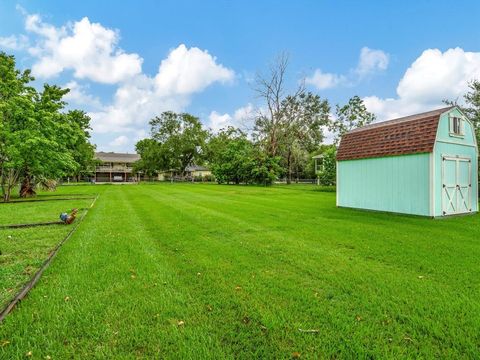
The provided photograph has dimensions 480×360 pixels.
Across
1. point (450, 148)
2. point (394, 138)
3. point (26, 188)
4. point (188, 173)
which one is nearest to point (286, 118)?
point (394, 138)

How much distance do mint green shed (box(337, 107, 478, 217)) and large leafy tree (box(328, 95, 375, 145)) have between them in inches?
824

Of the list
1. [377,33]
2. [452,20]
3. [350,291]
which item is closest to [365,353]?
[350,291]

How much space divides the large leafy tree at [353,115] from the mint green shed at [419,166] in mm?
20918

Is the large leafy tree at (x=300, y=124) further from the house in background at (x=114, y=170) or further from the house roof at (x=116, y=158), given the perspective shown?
the house roof at (x=116, y=158)

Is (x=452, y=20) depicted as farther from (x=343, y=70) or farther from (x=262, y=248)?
(x=262, y=248)

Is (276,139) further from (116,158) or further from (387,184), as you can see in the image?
(116,158)

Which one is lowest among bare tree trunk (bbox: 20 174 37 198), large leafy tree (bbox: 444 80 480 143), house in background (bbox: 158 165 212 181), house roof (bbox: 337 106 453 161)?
bare tree trunk (bbox: 20 174 37 198)

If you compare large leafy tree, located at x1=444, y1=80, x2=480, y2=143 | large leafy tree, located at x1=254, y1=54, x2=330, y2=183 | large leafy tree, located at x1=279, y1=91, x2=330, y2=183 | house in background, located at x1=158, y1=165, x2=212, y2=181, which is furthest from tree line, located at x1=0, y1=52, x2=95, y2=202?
house in background, located at x1=158, y1=165, x2=212, y2=181

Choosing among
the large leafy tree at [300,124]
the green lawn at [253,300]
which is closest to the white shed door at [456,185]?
the green lawn at [253,300]

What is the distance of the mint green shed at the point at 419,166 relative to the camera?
10000 millimetres

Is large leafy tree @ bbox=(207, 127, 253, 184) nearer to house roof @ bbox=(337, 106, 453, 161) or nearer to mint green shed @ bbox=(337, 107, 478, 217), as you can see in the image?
house roof @ bbox=(337, 106, 453, 161)

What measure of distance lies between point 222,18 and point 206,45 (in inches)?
136

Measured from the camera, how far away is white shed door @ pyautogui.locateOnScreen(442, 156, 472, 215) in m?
10.3

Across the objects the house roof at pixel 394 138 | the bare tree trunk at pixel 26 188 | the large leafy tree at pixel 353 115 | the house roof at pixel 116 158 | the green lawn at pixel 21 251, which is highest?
the large leafy tree at pixel 353 115
